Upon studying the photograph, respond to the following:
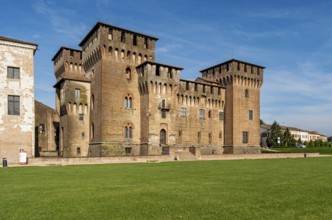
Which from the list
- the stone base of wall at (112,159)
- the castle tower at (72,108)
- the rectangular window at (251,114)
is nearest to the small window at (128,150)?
the castle tower at (72,108)

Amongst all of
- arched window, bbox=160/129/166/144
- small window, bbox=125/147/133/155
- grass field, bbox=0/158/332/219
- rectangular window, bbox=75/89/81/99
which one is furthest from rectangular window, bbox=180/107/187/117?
grass field, bbox=0/158/332/219

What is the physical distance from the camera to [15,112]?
1123 inches

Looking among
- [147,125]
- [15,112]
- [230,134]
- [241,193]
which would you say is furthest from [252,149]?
[241,193]

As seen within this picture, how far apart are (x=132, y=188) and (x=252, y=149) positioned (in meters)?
42.4

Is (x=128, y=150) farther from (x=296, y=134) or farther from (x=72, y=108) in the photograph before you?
(x=296, y=134)

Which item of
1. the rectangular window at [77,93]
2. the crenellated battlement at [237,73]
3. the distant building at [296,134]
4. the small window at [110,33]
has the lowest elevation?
the distant building at [296,134]

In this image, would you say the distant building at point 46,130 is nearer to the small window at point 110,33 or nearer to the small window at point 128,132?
the small window at point 128,132

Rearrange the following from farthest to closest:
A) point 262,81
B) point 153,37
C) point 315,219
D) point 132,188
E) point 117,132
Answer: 1. point 262,81
2. point 153,37
3. point 117,132
4. point 132,188
5. point 315,219

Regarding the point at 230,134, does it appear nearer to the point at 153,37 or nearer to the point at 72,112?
the point at 153,37

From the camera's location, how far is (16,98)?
28.7m

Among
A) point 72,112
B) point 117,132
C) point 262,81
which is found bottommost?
point 117,132

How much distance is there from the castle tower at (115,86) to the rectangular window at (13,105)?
10611mm

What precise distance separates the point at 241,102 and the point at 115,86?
73.3 feet

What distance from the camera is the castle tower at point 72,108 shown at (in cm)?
3884
